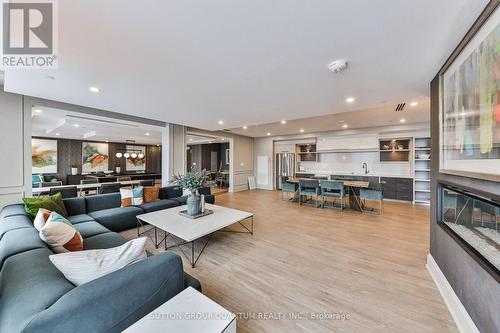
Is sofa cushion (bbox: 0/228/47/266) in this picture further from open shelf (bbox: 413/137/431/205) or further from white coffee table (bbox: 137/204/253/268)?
open shelf (bbox: 413/137/431/205)

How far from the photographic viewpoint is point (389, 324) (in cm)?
156

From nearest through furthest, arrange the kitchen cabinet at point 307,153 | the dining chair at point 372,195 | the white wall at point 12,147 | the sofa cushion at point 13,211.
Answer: the sofa cushion at point 13,211 → the white wall at point 12,147 → the dining chair at point 372,195 → the kitchen cabinet at point 307,153

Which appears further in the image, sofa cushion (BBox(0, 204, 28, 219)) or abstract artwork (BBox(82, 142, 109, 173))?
abstract artwork (BBox(82, 142, 109, 173))

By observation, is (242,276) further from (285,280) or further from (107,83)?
(107,83)

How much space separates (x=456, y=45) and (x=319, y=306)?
273 cm

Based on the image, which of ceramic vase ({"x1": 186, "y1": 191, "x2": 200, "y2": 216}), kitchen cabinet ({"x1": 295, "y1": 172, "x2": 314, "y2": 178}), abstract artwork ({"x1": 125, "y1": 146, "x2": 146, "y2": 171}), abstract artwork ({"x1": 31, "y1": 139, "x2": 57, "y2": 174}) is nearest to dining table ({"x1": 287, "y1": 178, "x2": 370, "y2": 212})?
kitchen cabinet ({"x1": 295, "y1": 172, "x2": 314, "y2": 178})

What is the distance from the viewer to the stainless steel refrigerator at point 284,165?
332 inches

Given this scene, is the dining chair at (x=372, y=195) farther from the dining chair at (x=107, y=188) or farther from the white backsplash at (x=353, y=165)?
the dining chair at (x=107, y=188)

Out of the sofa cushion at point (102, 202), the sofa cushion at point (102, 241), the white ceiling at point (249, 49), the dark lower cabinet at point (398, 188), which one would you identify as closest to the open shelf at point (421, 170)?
the dark lower cabinet at point (398, 188)

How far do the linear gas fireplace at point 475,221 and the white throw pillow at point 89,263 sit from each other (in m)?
2.45

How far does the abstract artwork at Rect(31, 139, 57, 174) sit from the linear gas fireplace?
1164 cm

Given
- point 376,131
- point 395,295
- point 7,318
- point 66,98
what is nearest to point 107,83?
point 66,98

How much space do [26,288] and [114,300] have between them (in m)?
0.53

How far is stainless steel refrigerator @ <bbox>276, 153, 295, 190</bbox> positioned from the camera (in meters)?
8.43
